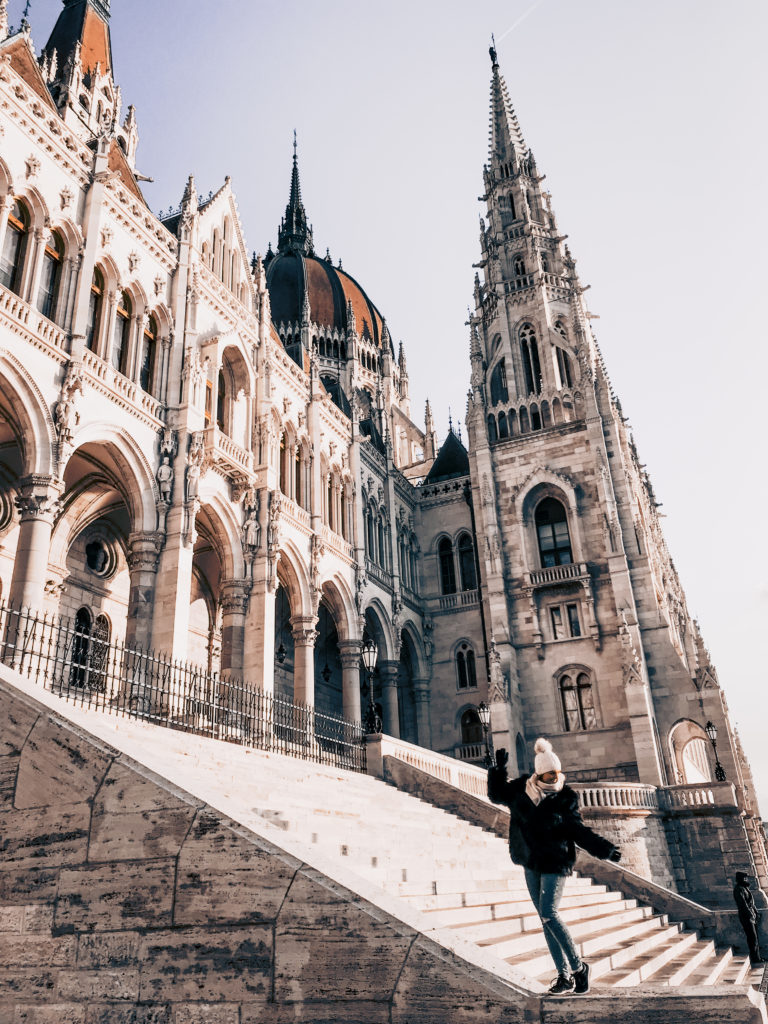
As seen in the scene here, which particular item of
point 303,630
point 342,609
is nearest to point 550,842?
point 303,630

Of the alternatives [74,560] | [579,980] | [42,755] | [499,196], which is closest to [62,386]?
[74,560]

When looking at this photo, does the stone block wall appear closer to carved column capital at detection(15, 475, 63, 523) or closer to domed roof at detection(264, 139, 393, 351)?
carved column capital at detection(15, 475, 63, 523)

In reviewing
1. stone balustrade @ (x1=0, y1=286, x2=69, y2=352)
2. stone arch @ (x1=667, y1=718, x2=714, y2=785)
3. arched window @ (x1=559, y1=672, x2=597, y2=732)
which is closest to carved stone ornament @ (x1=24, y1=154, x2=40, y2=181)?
stone balustrade @ (x1=0, y1=286, x2=69, y2=352)

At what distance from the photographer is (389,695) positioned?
2942cm

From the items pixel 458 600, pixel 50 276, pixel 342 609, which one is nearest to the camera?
pixel 50 276

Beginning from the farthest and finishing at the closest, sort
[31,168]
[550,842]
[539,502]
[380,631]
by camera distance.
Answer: [539,502] < [380,631] < [31,168] < [550,842]

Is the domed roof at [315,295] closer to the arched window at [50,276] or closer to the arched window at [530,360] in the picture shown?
the arched window at [530,360]

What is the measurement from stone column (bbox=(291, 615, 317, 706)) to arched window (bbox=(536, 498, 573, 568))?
1141cm

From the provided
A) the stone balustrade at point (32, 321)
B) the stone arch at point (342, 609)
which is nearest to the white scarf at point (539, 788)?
the stone balustrade at point (32, 321)

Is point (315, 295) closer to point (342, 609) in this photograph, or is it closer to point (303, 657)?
point (342, 609)

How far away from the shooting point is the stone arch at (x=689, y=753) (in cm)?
2834

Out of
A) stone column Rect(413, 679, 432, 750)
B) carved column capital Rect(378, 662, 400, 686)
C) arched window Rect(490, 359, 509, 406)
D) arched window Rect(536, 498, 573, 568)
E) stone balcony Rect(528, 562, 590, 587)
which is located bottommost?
stone column Rect(413, 679, 432, 750)

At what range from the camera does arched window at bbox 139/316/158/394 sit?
20.2 metres

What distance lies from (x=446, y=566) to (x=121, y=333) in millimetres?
19219
